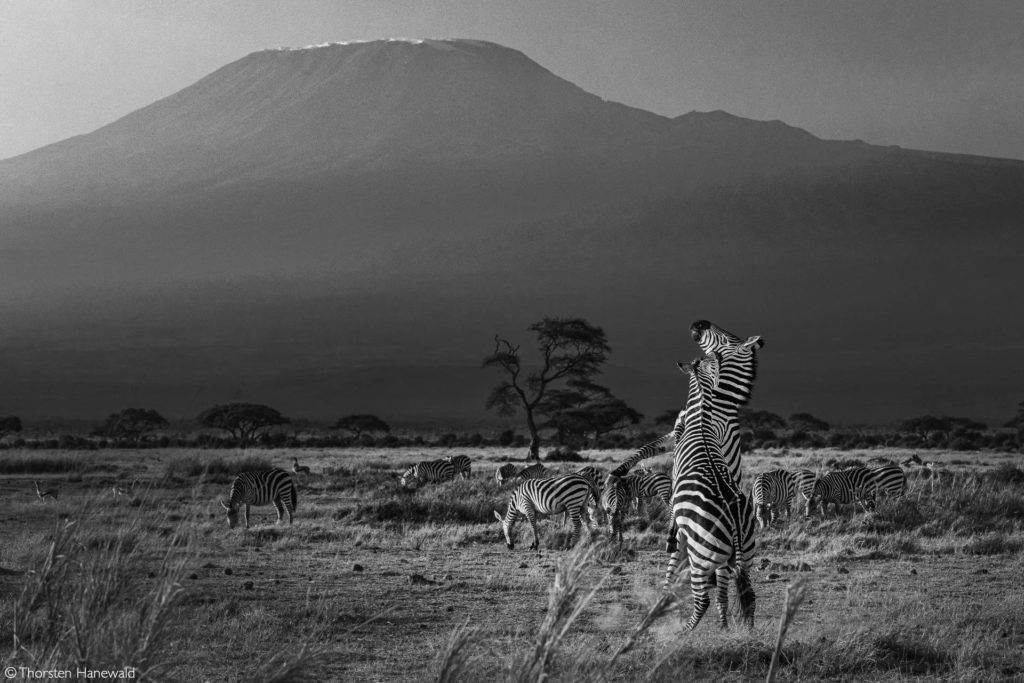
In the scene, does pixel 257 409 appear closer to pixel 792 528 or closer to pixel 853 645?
pixel 792 528

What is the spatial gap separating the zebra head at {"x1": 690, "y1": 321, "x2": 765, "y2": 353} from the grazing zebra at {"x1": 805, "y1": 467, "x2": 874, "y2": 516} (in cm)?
1010

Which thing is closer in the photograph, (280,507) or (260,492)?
(260,492)

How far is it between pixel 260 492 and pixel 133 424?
48.9m

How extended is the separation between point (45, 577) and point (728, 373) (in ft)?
19.9

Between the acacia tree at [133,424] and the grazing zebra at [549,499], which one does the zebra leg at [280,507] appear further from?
the acacia tree at [133,424]

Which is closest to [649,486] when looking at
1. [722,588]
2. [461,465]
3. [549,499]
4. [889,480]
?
[549,499]

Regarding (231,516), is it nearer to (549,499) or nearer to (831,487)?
(549,499)

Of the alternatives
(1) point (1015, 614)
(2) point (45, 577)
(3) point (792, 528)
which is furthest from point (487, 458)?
(2) point (45, 577)

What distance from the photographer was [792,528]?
16.9 metres

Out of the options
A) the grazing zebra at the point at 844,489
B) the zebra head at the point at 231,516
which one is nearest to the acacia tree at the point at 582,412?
the grazing zebra at the point at 844,489

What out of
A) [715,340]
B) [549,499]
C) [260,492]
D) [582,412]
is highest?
[715,340]

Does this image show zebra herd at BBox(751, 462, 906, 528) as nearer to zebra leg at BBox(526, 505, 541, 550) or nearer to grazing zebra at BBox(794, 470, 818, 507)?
grazing zebra at BBox(794, 470, 818, 507)

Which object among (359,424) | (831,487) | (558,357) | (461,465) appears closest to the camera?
(831,487)

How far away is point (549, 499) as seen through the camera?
1514 centimetres
